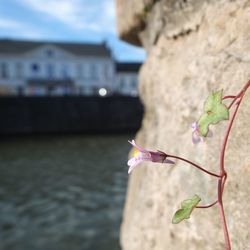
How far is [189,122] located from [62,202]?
761 cm

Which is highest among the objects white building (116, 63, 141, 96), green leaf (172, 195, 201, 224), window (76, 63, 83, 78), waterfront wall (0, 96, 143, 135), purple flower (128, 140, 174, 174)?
purple flower (128, 140, 174, 174)

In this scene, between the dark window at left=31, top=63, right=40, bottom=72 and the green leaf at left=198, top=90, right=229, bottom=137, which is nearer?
the green leaf at left=198, top=90, right=229, bottom=137

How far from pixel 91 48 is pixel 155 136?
63809mm

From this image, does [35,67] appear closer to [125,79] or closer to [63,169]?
[125,79]

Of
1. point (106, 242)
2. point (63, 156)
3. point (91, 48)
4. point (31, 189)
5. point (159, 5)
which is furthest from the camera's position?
point (91, 48)

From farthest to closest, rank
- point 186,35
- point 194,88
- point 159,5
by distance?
point 159,5 → point 186,35 → point 194,88

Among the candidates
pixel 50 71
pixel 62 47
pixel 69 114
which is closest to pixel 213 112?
pixel 69 114

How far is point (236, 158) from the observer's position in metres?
1.35

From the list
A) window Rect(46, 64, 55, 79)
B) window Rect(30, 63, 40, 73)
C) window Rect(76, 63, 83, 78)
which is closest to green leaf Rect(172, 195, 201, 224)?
window Rect(46, 64, 55, 79)

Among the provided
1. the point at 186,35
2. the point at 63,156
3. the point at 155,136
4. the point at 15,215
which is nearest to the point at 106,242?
the point at 15,215

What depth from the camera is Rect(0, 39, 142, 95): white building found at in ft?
195

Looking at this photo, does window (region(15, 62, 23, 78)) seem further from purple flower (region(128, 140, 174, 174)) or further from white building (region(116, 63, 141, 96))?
purple flower (region(128, 140, 174, 174))

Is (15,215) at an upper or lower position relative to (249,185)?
lower

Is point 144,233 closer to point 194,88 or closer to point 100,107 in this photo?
point 194,88
